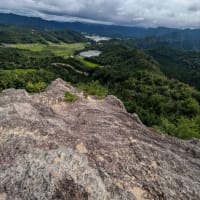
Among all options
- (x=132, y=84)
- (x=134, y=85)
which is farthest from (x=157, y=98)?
(x=132, y=84)

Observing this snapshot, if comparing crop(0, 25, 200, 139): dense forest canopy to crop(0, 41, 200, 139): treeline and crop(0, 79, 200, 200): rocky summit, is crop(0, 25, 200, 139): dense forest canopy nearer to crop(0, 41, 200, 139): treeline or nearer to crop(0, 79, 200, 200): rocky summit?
crop(0, 41, 200, 139): treeline

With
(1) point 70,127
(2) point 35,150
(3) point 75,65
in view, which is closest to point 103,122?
(1) point 70,127

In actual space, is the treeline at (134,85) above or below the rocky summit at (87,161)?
below

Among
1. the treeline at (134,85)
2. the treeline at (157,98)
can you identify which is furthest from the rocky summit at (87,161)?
the treeline at (157,98)

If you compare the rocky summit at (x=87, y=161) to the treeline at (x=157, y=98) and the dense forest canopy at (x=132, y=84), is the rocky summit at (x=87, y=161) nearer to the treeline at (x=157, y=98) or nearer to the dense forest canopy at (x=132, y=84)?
the dense forest canopy at (x=132, y=84)

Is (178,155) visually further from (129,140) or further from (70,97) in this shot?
(70,97)

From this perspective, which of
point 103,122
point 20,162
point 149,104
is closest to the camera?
point 20,162

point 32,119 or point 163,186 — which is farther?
point 32,119

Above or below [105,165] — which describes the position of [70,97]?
below
